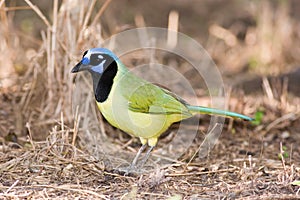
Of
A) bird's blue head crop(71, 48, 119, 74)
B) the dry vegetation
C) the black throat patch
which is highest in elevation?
bird's blue head crop(71, 48, 119, 74)

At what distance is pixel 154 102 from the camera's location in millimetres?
4453

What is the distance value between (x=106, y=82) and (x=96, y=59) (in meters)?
0.18

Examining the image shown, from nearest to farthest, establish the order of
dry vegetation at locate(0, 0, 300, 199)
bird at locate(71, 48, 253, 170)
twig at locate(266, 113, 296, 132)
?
dry vegetation at locate(0, 0, 300, 199) < bird at locate(71, 48, 253, 170) < twig at locate(266, 113, 296, 132)

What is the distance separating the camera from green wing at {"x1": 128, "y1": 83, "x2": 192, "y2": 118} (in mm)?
4383

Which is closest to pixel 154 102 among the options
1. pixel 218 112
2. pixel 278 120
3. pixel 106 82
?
pixel 106 82

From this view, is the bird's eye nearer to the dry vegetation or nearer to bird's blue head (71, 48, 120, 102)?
bird's blue head (71, 48, 120, 102)

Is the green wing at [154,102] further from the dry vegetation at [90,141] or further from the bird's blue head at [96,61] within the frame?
the dry vegetation at [90,141]

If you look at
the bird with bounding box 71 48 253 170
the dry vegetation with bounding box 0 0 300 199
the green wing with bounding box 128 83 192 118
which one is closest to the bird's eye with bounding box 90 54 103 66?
the bird with bounding box 71 48 253 170

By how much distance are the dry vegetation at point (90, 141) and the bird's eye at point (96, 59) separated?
0.52 meters

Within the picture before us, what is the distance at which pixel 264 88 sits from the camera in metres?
6.57

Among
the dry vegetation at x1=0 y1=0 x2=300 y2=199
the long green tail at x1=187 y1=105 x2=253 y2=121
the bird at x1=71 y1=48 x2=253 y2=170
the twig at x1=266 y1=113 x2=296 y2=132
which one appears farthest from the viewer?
the twig at x1=266 y1=113 x2=296 y2=132

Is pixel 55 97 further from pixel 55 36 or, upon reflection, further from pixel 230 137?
pixel 230 137

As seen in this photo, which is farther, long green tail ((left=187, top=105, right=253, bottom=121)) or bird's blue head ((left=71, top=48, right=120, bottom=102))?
long green tail ((left=187, top=105, right=253, bottom=121))

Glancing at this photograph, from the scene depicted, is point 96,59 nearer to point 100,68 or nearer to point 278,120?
point 100,68
